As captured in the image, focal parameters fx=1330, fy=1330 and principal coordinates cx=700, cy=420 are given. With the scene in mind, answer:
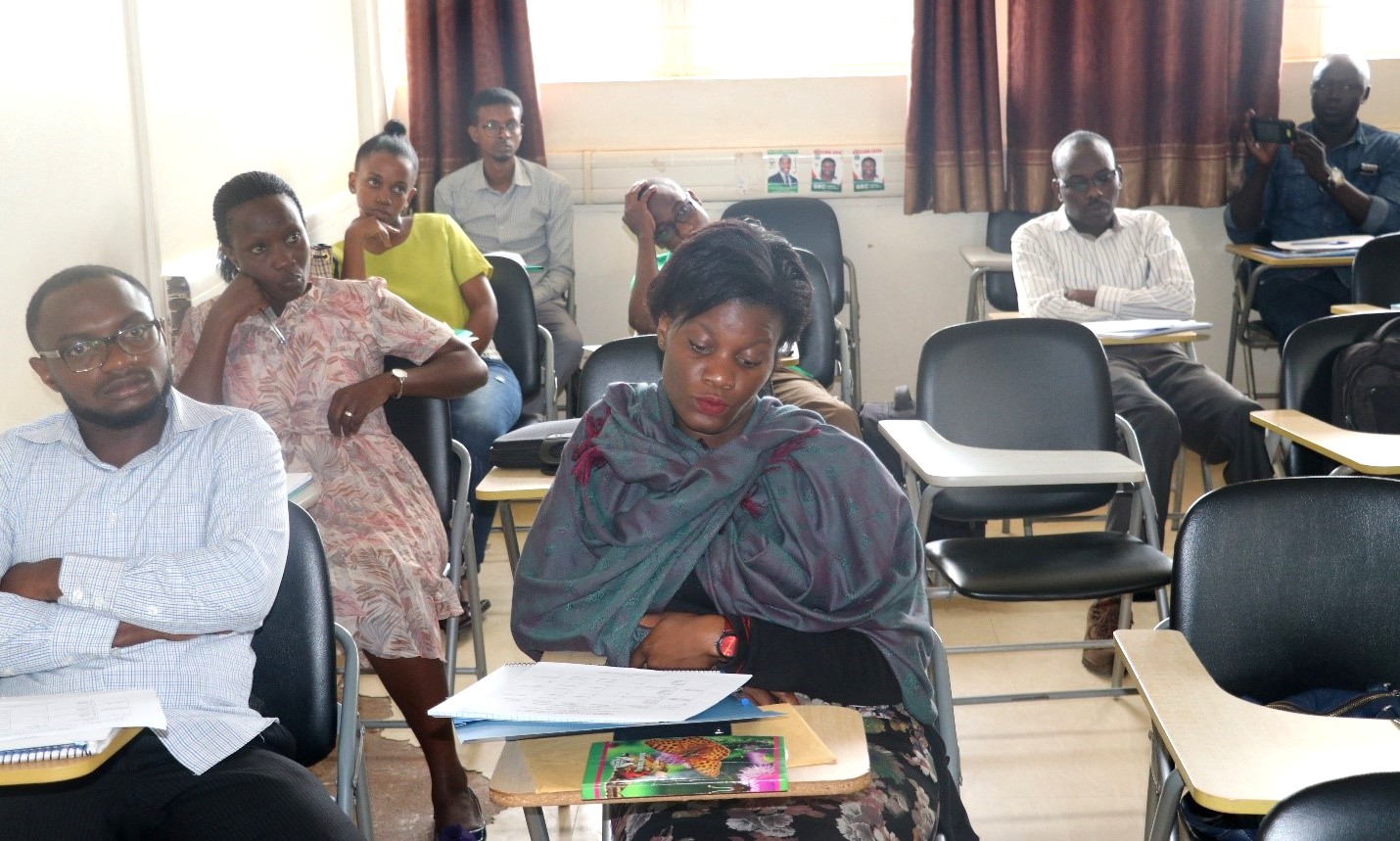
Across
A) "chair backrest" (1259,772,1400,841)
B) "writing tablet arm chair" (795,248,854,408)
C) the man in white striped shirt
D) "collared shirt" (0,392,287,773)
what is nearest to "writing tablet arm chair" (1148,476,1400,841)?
"chair backrest" (1259,772,1400,841)

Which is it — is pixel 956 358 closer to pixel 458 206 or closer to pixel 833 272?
pixel 833 272

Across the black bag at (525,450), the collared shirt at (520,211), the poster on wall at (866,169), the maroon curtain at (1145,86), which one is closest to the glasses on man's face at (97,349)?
the black bag at (525,450)

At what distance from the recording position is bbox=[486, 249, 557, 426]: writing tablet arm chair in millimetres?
4152

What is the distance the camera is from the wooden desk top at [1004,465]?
2.68 m

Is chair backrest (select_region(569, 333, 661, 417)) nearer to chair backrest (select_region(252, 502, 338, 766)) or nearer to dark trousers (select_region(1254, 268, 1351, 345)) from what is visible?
chair backrest (select_region(252, 502, 338, 766))

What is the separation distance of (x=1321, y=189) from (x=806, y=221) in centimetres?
204

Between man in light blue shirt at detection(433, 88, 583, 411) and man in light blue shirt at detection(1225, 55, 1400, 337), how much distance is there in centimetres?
272

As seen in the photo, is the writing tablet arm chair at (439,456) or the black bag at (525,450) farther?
the writing tablet arm chair at (439,456)

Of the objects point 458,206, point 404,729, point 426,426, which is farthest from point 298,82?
point 404,729

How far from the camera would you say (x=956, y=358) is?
10.5ft

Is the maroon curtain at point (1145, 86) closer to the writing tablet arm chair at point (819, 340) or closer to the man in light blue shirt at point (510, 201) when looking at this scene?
the writing tablet arm chair at point (819, 340)

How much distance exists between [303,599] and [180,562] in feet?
0.65

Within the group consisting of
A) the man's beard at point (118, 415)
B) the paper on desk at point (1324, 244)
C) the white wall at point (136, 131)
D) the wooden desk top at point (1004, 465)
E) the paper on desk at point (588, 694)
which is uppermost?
the white wall at point (136, 131)

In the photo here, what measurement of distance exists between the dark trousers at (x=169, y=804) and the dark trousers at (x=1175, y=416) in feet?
8.18
